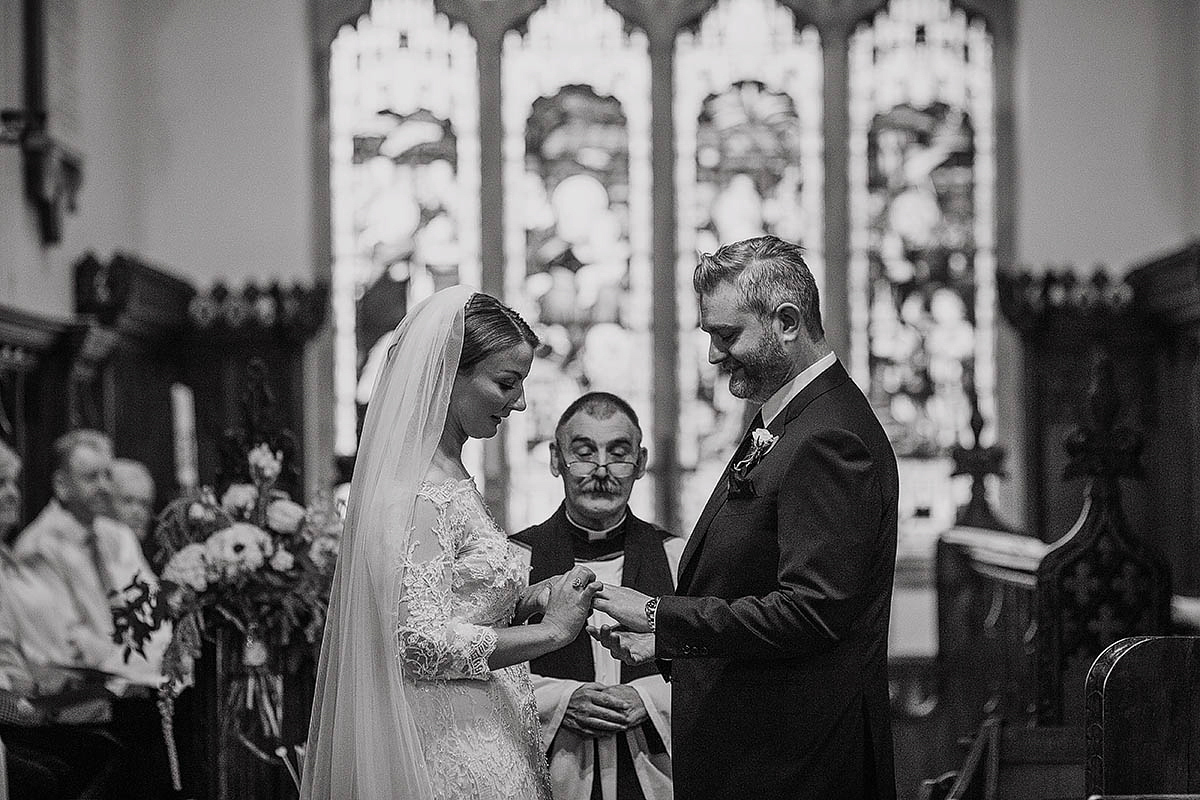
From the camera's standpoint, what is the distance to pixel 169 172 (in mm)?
9422

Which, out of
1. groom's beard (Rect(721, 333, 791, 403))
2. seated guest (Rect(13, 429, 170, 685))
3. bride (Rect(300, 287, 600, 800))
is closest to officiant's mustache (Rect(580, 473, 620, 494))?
bride (Rect(300, 287, 600, 800))

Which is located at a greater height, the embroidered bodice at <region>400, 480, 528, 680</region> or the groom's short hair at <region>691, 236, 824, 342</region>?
the groom's short hair at <region>691, 236, 824, 342</region>

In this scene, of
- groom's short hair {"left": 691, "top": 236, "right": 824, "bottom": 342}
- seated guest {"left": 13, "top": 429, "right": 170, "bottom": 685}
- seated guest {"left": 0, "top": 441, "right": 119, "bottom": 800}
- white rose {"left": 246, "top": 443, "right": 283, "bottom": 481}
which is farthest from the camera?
seated guest {"left": 13, "top": 429, "right": 170, "bottom": 685}

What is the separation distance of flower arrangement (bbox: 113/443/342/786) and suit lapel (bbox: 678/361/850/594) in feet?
4.63

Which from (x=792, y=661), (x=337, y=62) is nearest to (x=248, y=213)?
(x=337, y=62)

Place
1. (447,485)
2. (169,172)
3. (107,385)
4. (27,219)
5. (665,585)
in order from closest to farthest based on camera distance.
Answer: (447,485) → (665,585) → (27,219) → (107,385) → (169,172)

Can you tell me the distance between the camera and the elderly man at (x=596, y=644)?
144 inches

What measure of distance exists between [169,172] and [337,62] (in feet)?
4.16

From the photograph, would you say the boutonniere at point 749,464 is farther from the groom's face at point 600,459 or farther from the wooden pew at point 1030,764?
the wooden pew at point 1030,764

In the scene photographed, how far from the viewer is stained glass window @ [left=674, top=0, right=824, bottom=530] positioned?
9.79m

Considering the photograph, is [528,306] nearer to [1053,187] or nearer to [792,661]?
[1053,187]

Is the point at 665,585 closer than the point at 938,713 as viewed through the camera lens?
Yes

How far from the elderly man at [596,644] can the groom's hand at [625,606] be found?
22.8 inches

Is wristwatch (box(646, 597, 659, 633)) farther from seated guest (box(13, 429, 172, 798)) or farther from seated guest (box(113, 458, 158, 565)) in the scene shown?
seated guest (box(113, 458, 158, 565))
